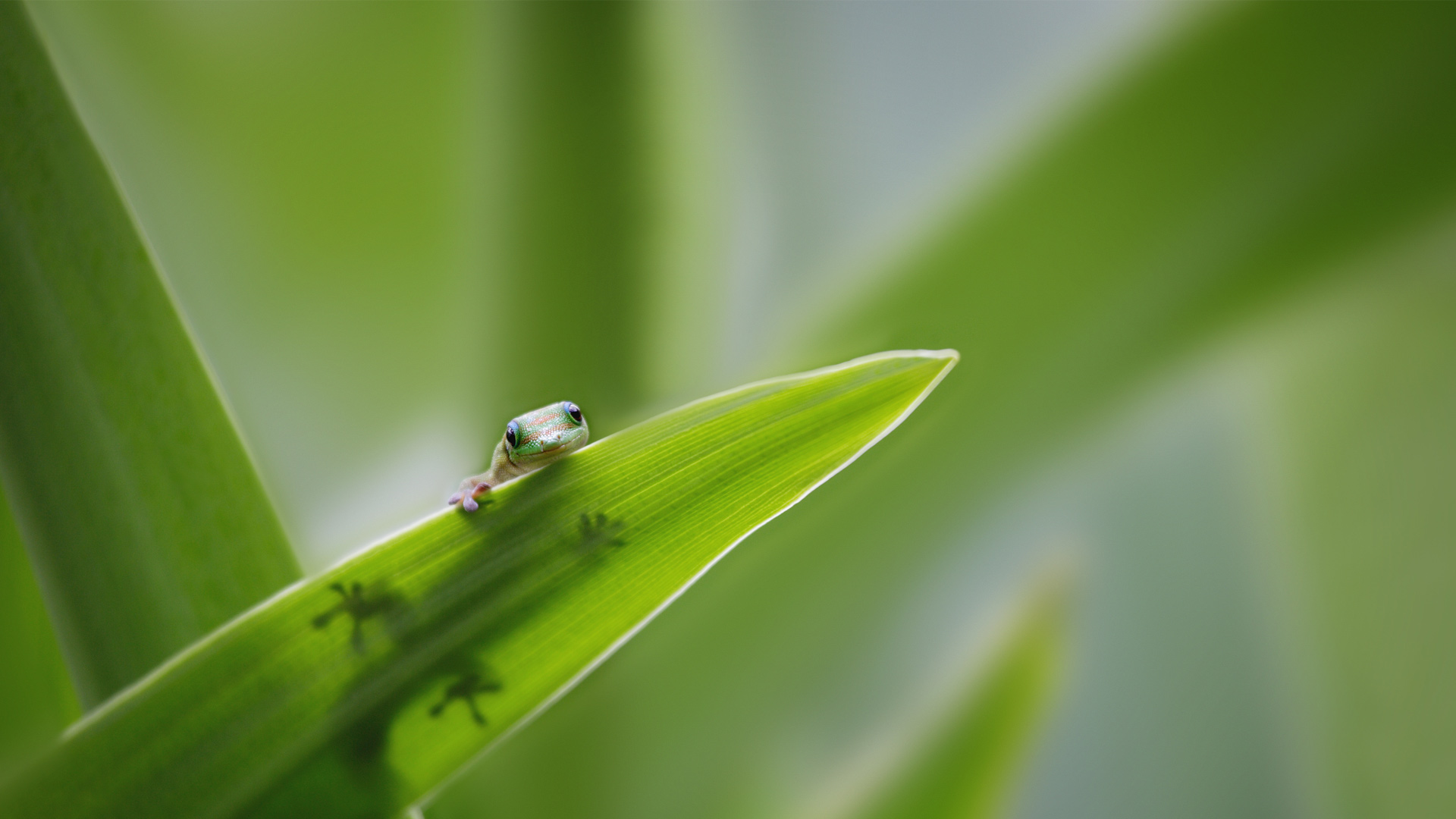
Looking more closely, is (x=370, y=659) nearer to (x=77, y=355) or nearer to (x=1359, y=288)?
(x=77, y=355)

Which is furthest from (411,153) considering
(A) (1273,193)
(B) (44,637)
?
(A) (1273,193)

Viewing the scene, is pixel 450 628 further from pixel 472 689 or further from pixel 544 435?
pixel 544 435

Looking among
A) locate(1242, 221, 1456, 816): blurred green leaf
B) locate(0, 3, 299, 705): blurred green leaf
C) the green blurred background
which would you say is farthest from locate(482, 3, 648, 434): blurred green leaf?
locate(1242, 221, 1456, 816): blurred green leaf

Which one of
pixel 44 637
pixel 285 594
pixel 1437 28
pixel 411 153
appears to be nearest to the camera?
pixel 285 594

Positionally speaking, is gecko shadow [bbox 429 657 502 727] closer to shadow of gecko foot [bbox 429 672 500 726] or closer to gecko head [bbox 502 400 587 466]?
shadow of gecko foot [bbox 429 672 500 726]

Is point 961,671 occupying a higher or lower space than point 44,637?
lower

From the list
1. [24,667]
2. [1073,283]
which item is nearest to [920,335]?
[1073,283]

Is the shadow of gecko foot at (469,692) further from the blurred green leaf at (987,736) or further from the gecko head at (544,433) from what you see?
the blurred green leaf at (987,736)
